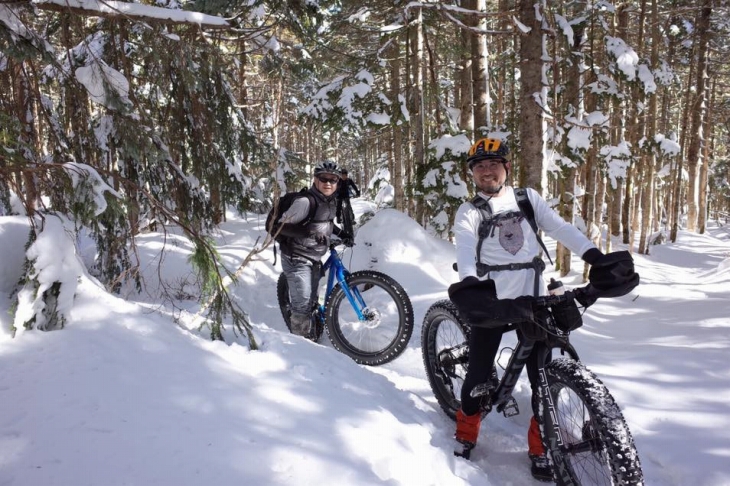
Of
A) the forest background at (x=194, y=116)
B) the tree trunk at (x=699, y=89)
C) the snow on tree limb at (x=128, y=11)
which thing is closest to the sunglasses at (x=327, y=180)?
the forest background at (x=194, y=116)

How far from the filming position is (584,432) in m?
2.59

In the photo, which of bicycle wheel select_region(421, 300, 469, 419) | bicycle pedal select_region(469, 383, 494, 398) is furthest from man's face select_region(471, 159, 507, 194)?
bicycle pedal select_region(469, 383, 494, 398)

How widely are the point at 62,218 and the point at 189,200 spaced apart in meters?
2.71

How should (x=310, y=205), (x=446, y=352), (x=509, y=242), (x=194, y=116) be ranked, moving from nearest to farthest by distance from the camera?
1. (x=509, y=242)
2. (x=446, y=352)
3. (x=194, y=116)
4. (x=310, y=205)

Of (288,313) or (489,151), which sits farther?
(288,313)

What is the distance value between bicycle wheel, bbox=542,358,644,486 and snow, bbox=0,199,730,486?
58cm

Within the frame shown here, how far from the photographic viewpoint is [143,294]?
7.30 meters

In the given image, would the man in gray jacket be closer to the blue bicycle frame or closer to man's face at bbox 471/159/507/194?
the blue bicycle frame

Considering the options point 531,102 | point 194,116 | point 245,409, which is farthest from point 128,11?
point 531,102

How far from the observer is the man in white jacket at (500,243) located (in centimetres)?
311

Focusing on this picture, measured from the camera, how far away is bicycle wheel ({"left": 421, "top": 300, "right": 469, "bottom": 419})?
3881mm

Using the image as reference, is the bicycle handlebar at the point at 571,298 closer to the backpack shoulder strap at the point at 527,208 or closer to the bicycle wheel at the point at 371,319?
the backpack shoulder strap at the point at 527,208

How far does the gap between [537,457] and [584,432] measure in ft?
2.33

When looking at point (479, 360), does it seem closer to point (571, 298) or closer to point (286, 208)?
point (571, 298)
